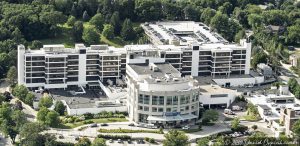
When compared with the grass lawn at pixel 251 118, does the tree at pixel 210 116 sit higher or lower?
higher

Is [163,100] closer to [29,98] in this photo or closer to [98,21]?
[29,98]

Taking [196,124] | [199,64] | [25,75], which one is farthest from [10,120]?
[199,64]

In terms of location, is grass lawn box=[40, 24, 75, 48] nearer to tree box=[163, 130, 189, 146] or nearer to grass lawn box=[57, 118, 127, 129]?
grass lawn box=[57, 118, 127, 129]

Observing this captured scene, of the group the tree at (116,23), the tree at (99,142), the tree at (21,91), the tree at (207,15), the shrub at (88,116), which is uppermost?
the tree at (207,15)

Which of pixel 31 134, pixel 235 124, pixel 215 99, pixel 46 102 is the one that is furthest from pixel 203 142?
pixel 46 102

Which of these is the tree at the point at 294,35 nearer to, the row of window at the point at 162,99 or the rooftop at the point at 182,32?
the rooftop at the point at 182,32

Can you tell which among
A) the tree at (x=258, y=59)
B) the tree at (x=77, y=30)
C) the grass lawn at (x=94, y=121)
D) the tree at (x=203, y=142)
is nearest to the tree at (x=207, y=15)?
the tree at (x=258, y=59)

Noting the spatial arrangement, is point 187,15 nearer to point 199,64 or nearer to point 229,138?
point 199,64
